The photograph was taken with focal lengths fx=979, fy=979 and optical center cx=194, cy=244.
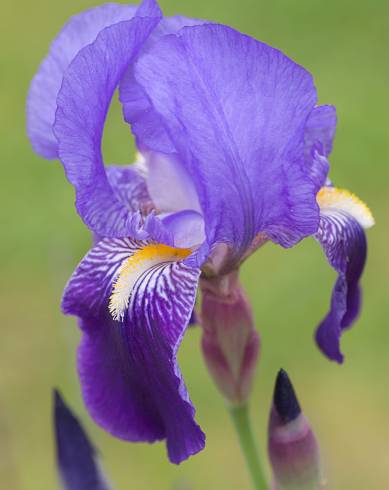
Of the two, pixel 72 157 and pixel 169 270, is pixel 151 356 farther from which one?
pixel 72 157

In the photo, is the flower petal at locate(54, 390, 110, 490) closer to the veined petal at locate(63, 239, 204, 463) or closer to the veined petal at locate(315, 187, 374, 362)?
the veined petal at locate(63, 239, 204, 463)

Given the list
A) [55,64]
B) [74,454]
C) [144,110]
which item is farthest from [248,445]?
[55,64]

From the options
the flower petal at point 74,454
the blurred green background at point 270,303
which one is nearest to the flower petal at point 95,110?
the flower petal at point 74,454

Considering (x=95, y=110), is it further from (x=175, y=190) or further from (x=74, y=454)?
(x=74, y=454)

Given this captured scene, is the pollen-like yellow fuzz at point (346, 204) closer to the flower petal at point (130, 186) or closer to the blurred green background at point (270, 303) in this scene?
the flower petal at point (130, 186)

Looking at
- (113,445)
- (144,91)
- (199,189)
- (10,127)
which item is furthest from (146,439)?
(10,127)
